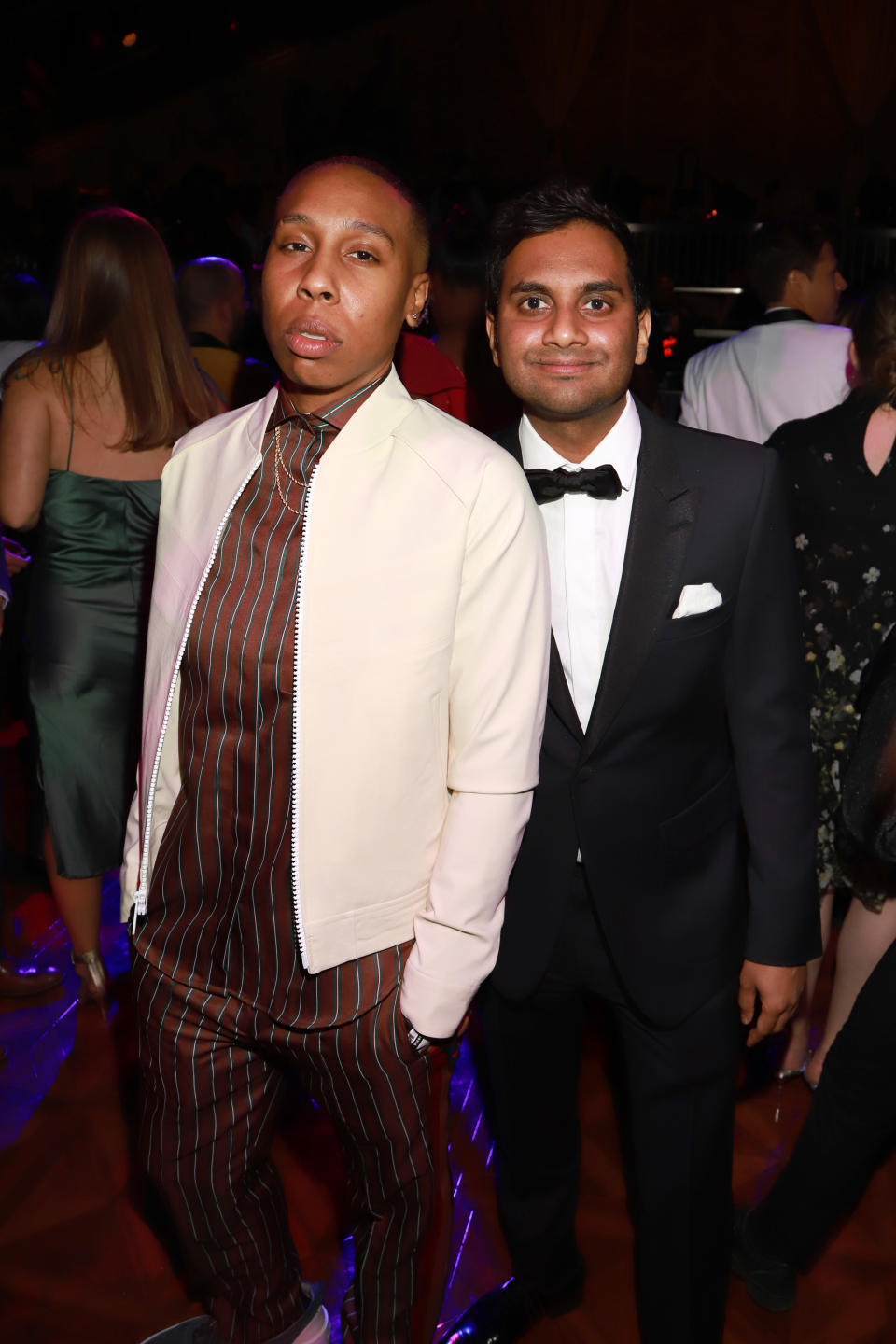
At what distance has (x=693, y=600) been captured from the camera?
1478mm

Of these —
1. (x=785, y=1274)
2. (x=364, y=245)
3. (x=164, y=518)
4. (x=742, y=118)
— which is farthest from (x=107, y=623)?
(x=742, y=118)

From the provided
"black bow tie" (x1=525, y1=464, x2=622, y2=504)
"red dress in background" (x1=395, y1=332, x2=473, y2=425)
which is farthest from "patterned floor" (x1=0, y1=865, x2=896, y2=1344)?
"red dress in background" (x1=395, y1=332, x2=473, y2=425)

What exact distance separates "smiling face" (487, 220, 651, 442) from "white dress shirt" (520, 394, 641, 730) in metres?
0.05

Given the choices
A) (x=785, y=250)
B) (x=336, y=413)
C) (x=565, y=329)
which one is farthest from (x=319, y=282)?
(x=785, y=250)

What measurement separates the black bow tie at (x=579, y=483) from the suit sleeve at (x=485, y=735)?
0.18m

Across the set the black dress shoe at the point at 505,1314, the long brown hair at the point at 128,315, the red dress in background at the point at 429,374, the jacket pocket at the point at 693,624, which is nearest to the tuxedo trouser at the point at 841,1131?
the black dress shoe at the point at 505,1314

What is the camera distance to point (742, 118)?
39.1ft

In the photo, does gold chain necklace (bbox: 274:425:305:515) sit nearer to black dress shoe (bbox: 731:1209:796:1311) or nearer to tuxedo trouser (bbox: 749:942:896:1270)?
tuxedo trouser (bbox: 749:942:896:1270)

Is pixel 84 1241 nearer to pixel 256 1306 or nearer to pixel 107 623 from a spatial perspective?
pixel 256 1306

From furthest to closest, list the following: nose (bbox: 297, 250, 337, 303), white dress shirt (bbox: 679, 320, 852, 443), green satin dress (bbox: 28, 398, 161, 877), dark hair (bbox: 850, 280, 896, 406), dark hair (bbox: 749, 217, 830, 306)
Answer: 1. dark hair (bbox: 749, 217, 830, 306)
2. white dress shirt (bbox: 679, 320, 852, 443)
3. green satin dress (bbox: 28, 398, 161, 877)
4. dark hair (bbox: 850, 280, 896, 406)
5. nose (bbox: 297, 250, 337, 303)

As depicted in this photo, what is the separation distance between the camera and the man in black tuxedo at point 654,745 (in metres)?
1.49

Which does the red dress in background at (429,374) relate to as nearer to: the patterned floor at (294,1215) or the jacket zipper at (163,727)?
the jacket zipper at (163,727)

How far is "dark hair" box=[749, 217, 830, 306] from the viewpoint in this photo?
3145 millimetres

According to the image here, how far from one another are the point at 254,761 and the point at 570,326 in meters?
0.69
